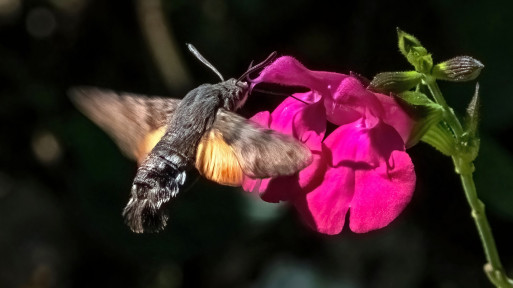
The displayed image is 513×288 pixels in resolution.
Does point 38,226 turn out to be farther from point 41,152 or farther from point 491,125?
point 491,125

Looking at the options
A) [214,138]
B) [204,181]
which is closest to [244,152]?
[214,138]

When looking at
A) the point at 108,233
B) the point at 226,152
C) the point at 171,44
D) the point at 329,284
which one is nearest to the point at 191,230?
the point at 108,233

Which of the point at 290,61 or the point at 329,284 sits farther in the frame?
the point at 329,284

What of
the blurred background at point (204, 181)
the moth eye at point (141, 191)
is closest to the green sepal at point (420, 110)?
the moth eye at point (141, 191)

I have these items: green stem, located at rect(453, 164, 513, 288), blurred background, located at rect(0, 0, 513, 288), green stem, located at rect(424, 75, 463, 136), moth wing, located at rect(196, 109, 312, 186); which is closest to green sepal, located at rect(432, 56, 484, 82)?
green stem, located at rect(424, 75, 463, 136)

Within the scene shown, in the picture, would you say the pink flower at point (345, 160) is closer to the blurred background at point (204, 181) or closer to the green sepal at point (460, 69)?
the green sepal at point (460, 69)

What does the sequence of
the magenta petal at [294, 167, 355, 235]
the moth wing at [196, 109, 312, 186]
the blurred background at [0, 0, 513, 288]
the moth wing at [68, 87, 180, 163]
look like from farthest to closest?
1. the blurred background at [0, 0, 513, 288]
2. the moth wing at [68, 87, 180, 163]
3. the magenta petal at [294, 167, 355, 235]
4. the moth wing at [196, 109, 312, 186]

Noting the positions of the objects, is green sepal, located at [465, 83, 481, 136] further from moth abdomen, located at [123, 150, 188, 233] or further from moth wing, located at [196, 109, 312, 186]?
moth abdomen, located at [123, 150, 188, 233]

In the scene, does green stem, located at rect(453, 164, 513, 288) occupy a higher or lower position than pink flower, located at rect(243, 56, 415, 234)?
lower
